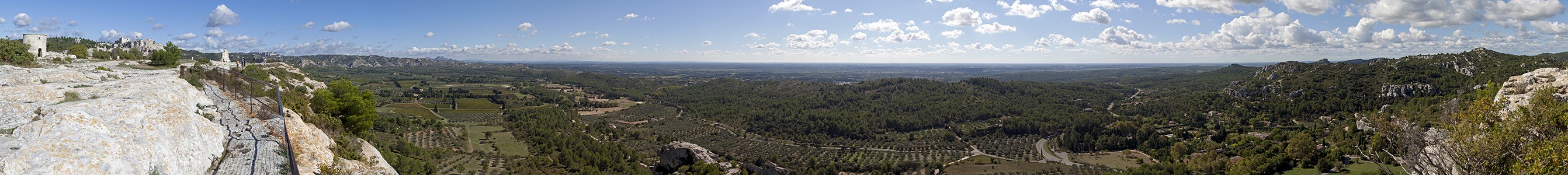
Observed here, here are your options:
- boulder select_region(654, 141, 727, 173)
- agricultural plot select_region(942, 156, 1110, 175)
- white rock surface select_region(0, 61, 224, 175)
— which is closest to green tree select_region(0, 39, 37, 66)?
white rock surface select_region(0, 61, 224, 175)

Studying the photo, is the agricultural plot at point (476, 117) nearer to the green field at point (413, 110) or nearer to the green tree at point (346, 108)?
the green field at point (413, 110)

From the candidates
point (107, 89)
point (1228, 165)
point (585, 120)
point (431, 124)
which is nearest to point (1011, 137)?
point (1228, 165)

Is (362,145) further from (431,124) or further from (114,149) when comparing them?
(431,124)

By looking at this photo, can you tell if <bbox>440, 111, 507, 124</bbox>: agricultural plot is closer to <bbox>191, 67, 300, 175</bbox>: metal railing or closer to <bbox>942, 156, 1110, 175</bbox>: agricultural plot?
<bbox>942, 156, 1110, 175</bbox>: agricultural plot

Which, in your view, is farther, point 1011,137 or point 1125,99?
point 1125,99

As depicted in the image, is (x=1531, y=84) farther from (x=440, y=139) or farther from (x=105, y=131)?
(x=440, y=139)

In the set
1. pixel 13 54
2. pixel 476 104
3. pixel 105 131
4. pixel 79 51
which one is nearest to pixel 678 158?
pixel 13 54
